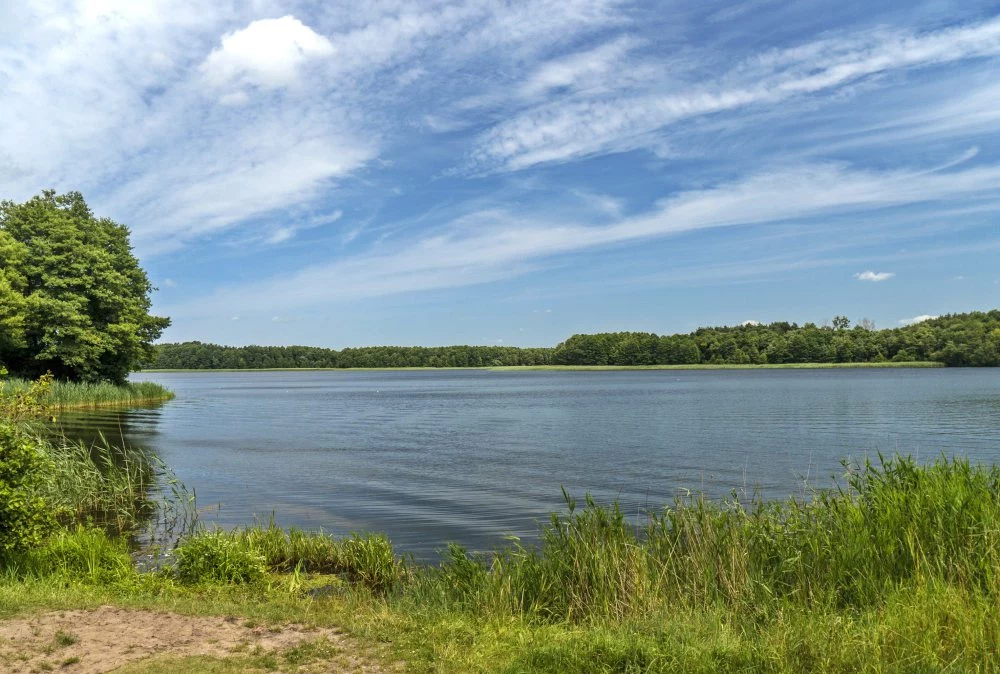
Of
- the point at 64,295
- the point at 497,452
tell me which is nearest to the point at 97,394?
the point at 64,295

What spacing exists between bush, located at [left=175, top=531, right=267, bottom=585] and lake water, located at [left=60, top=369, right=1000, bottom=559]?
479cm

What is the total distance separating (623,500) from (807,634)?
14.5m

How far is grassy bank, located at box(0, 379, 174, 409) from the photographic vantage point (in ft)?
168

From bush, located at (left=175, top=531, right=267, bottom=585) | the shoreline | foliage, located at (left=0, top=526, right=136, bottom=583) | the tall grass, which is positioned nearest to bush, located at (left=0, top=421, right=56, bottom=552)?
foliage, located at (left=0, top=526, right=136, bottom=583)

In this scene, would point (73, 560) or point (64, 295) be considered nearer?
point (73, 560)

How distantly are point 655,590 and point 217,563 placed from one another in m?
6.63

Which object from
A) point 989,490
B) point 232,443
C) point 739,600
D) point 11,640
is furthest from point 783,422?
point 11,640

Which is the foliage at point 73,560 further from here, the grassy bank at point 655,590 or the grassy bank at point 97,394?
the grassy bank at point 97,394

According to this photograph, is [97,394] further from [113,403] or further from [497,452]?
[497,452]

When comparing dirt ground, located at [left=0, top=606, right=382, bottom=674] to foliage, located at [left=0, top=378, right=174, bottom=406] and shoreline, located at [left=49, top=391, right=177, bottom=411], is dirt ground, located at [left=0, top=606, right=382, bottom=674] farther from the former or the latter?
shoreline, located at [left=49, top=391, right=177, bottom=411]

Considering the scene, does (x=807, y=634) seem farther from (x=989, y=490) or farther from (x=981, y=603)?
(x=989, y=490)

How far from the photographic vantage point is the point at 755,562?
33.0ft

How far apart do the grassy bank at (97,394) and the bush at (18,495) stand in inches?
1412

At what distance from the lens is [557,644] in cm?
727
